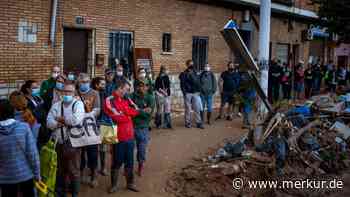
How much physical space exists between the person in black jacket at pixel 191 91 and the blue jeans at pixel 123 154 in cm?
515

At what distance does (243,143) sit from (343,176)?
1.90 metres

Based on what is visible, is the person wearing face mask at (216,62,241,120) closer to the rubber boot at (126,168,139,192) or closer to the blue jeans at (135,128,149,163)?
the blue jeans at (135,128,149,163)

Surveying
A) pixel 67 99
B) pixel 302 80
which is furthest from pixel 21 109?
pixel 302 80

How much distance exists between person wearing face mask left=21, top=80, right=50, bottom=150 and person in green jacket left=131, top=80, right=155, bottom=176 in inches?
57.3

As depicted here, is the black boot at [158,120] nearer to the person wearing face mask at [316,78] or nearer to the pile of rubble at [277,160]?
the pile of rubble at [277,160]

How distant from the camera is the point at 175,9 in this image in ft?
48.6

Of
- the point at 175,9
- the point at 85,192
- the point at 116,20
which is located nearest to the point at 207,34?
the point at 175,9

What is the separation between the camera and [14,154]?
4.89 metres

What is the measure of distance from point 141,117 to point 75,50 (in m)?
4.79

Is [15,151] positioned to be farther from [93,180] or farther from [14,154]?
[93,180]

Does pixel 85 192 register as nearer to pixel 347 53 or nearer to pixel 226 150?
pixel 226 150

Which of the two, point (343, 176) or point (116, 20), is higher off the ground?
point (116, 20)

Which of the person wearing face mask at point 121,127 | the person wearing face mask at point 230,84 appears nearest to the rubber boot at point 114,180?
the person wearing face mask at point 121,127

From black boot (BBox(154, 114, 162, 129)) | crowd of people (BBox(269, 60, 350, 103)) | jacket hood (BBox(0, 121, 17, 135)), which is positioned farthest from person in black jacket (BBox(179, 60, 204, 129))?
jacket hood (BBox(0, 121, 17, 135))
